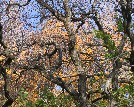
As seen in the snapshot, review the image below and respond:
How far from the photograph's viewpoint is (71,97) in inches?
528

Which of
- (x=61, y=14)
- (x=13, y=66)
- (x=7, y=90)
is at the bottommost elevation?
(x=7, y=90)

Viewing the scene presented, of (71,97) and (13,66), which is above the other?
(13,66)

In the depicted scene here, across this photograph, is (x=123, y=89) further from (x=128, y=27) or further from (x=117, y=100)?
(x=128, y=27)

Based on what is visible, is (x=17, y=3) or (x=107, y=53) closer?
(x=107, y=53)

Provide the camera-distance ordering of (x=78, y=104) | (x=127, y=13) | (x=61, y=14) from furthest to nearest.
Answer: (x=61, y=14) < (x=78, y=104) < (x=127, y=13)

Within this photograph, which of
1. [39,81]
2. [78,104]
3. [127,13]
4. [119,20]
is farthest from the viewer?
[39,81]

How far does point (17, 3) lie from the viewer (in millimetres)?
A: 16094

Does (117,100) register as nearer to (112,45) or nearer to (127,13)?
(112,45)

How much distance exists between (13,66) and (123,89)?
24.7ft

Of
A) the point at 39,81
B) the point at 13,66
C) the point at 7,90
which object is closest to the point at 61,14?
the point at 13,66

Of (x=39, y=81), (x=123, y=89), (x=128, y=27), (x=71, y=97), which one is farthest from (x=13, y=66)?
(x=39, y=81)

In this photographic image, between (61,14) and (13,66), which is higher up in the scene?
(61,14)

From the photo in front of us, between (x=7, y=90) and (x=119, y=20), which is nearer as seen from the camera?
(x=119, y=20)

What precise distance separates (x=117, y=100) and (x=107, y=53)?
1.18m
